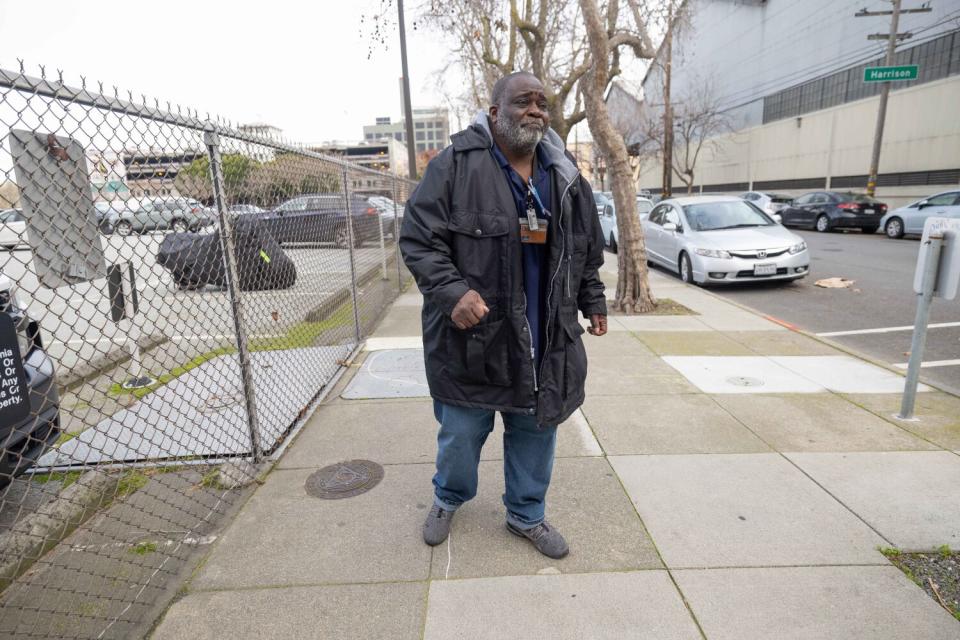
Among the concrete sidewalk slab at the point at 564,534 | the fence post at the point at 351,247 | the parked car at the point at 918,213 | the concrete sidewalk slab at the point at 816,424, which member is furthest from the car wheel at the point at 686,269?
the parked car at the point at 918,213

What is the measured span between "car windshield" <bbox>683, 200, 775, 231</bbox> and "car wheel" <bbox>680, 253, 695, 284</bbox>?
1.85ft

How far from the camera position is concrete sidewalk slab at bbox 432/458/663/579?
2525mm

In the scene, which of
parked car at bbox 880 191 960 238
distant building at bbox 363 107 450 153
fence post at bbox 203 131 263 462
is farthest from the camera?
distant building at bbox 363 107 450 153

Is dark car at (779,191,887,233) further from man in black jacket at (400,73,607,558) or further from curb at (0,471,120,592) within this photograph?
curb at (0,471,120,592)

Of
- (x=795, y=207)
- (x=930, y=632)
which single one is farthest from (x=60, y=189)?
(x=795, y=207)

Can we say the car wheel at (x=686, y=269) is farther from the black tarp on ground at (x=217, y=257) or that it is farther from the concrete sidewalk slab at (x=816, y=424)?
the black tarp on ground at (x=217, y=257)

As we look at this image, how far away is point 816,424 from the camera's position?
13.1ft

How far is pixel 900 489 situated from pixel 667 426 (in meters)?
1.33

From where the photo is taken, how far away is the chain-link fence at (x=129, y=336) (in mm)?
2154

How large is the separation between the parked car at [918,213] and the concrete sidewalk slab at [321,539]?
17003 millimetres

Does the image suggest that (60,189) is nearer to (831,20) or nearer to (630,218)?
(630,218)

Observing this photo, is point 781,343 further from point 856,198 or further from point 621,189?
point 856,198

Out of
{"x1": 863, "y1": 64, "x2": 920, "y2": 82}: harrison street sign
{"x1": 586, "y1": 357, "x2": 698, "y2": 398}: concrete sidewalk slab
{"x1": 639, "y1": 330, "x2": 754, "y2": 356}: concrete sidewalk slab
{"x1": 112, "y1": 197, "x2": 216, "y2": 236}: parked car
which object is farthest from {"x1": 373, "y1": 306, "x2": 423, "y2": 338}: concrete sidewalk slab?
{"x1": 863, "y1": 64, "x2": 920, "y2": 82}: harrison street sign

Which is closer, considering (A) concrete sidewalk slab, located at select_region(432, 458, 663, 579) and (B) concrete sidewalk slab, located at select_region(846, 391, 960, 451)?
(A) concrete sidewalk slab, located at select_region(432, 458, 663, 579)
